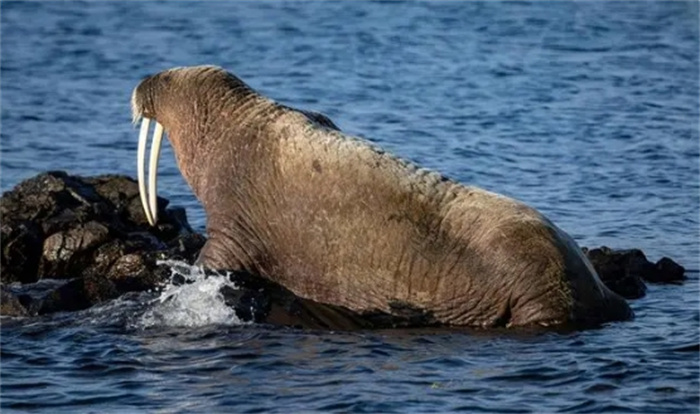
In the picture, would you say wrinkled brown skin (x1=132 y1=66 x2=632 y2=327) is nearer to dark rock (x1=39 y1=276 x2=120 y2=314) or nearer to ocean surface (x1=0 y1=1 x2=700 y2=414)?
ocean surface (x1=0 y1=1 x2=700 y2=414)

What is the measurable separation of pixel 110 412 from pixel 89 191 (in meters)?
4.79

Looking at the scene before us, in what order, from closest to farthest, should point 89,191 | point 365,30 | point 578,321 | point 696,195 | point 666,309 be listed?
point 578,321 < point 666,309 < point 89,191 < point 696,195 < point 365,30

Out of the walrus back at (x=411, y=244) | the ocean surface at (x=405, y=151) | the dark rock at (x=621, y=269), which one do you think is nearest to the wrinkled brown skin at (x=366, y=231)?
the walrus back at (x=411, y=244)

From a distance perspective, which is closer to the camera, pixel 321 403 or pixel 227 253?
pixel 321 403

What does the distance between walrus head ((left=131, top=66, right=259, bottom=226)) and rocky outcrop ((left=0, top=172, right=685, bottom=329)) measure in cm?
53

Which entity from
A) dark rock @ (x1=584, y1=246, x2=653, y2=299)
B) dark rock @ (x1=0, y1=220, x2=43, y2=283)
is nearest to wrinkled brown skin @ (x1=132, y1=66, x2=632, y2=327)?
dark rock @ (x1=584, y1=246, x2=653, y2=299)

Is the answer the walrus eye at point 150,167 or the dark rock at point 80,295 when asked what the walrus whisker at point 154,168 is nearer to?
the walrus eye at point 150,167

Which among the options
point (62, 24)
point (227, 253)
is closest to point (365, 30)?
point (62, 24)

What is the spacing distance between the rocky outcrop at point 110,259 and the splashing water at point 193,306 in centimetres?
8

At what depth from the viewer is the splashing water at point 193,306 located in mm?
10406

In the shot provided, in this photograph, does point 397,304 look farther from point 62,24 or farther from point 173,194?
point 62,24

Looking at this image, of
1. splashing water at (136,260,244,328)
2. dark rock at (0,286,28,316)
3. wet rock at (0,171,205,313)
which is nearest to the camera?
splashing water at (136,260,244,328)

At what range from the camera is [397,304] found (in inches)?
418

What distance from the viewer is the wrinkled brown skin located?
33.8ft
